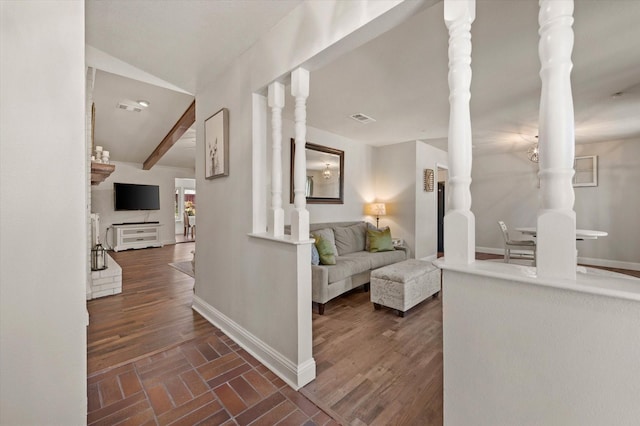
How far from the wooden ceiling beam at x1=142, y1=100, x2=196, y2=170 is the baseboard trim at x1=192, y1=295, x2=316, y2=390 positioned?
282 cm

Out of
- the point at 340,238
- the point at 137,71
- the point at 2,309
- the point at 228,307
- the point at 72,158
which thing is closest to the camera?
the point at 2,309

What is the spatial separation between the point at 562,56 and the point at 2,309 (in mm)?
1641

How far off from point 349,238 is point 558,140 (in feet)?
11.4

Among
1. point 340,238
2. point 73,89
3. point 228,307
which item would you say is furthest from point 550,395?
point 340,238

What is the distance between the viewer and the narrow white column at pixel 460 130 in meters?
0.97

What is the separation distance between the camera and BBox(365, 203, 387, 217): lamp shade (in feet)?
17.6

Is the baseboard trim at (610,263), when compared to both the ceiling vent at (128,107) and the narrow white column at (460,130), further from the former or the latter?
the ceiling vent at (128,107)

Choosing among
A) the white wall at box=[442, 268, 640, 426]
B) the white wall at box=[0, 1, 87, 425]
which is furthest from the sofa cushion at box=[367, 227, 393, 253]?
the white wall at box=[0, 1, 87, 425]

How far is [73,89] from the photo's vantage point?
2.46 ft

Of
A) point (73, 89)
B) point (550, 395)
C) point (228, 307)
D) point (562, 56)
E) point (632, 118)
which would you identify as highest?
point (632, 118)

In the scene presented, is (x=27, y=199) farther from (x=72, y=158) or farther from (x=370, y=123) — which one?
(x=370, y=123)

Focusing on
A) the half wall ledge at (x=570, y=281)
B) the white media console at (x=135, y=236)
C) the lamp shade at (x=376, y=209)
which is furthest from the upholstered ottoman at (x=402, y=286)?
the white media console at (x=135, y=236)

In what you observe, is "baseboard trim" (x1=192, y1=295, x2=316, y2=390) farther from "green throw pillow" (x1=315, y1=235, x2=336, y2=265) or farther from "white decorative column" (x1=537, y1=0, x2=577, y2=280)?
"white decorative column" (x1=537, y1=0, x2=577, y2=280)

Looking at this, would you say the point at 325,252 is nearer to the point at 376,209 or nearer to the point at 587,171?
the point at 376,209
